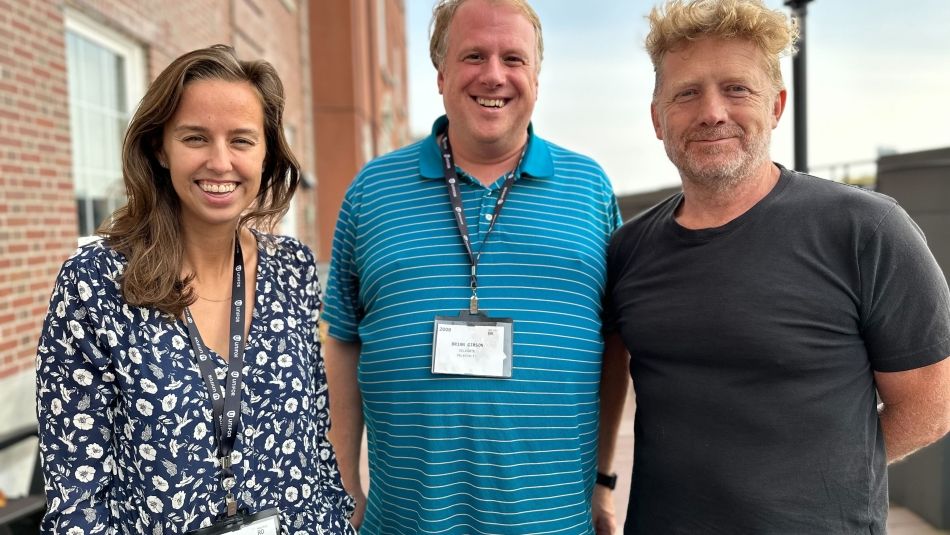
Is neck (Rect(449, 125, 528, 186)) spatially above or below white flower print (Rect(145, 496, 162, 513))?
above

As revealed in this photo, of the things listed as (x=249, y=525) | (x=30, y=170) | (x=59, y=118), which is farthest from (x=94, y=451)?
(x=59, y=118)

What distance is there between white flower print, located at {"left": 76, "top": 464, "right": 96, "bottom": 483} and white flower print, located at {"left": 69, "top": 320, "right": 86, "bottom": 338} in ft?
0.89

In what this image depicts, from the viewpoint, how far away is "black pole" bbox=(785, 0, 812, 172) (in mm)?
4270

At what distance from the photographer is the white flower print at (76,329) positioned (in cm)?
137

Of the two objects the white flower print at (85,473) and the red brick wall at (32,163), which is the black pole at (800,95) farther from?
the red brick wall at (32,163)

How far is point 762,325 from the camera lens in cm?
164

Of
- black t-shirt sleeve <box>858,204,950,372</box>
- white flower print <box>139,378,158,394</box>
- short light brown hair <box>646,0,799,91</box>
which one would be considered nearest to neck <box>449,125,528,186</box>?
short light brown hair <box>646,0,799,91</box>

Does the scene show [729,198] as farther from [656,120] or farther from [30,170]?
[30,170]

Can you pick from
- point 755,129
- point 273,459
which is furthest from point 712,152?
point 273,459

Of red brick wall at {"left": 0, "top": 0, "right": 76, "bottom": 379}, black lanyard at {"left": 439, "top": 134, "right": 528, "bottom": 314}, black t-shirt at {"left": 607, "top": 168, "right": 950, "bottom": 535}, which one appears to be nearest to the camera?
black t-shirt at {"left": 607, "top": 168, "right": 950, "bottom": 535}

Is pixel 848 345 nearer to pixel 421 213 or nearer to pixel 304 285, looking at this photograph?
pixel 421 213

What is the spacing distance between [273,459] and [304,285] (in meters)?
0.47

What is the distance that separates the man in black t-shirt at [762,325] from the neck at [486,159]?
19.3 inches

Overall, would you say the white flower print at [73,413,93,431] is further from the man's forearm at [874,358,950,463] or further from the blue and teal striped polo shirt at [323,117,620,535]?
the man's forearm at [874,358,950,463]
